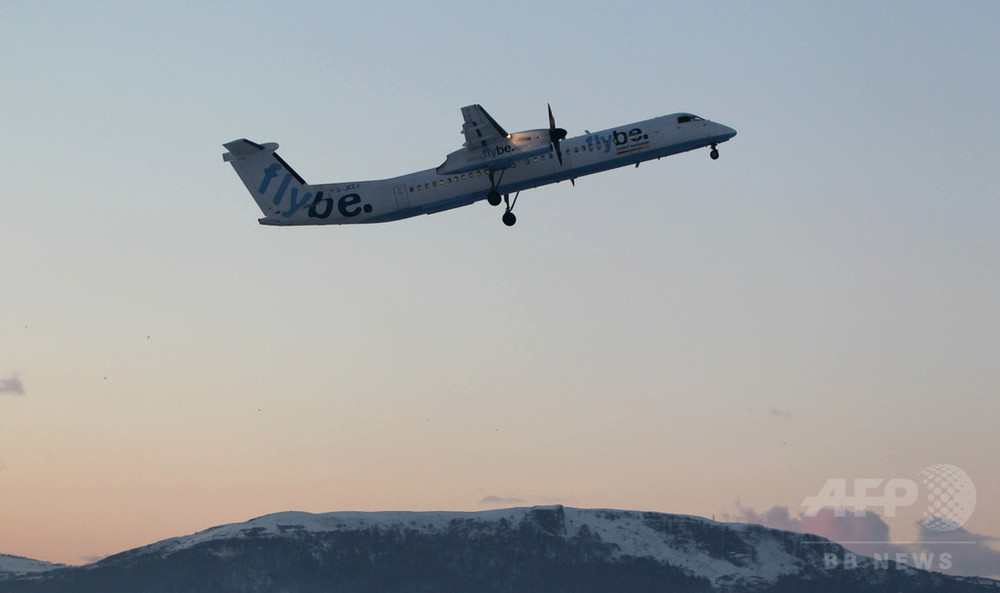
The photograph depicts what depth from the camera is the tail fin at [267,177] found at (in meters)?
99.5

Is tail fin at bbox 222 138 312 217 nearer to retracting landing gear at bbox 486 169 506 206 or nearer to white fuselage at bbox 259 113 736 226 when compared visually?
white fuselage at bbox 259 113 736 226

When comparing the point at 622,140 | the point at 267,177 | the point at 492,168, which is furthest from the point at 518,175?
the point at 267,177

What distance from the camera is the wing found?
299ft

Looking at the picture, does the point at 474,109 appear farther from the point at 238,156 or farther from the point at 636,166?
the point at 238,156

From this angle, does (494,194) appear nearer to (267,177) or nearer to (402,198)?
(402,198)

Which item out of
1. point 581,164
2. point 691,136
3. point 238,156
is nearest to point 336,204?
point 238,156

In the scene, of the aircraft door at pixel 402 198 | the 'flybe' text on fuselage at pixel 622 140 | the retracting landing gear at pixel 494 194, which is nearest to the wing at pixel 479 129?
the retracting landing gear at pixel 494 194

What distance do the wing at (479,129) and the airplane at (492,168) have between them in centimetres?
7

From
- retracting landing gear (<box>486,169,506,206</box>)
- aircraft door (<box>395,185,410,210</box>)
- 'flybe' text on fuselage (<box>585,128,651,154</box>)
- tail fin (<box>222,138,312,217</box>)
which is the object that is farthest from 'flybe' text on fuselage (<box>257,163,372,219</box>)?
'flybe' text on fuselage (<box>585,128,651,154</box>)

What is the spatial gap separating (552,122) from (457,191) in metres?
8.82

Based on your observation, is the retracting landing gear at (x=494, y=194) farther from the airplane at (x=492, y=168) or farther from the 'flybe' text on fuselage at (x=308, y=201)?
the 'flybe' text on fuselage at (x=308, y=201)

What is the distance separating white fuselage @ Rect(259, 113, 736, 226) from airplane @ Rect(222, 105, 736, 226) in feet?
0.25

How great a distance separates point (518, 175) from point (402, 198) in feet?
29.7

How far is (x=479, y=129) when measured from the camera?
91.6 m
